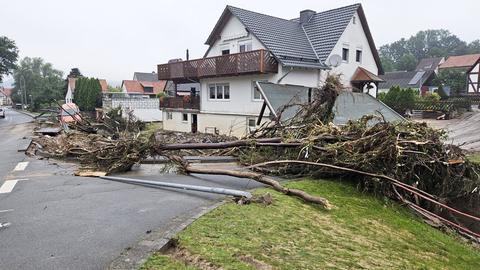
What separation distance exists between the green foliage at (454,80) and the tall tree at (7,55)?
200 ft

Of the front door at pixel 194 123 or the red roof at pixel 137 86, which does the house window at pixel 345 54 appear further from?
the red roof at pixel 137 86

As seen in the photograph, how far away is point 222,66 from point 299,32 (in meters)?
7.02

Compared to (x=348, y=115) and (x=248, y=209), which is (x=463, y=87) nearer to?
(x=348, y=115)

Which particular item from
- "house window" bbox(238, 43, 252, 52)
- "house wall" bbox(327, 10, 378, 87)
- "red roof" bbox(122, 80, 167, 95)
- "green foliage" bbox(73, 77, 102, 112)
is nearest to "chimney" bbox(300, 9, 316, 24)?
"house wall" bbox(327, 10, 378, 87)

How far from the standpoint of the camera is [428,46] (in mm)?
123125

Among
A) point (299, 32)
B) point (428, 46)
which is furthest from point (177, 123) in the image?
point (428, 46)

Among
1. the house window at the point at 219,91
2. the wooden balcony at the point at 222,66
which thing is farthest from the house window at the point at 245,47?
the house window at the point at 219,91

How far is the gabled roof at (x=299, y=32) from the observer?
74.5 ft

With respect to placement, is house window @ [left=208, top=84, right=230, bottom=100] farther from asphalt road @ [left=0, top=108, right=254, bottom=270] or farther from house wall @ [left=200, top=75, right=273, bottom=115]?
asphalt road @ [left=0, top=108, right=254, bottom=270]

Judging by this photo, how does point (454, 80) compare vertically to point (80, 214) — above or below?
above

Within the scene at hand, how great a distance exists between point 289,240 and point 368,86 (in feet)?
80.6

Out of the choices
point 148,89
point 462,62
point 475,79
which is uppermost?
point 462,62

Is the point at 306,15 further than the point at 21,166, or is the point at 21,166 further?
the point at 306,15

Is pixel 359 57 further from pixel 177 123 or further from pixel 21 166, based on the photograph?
pixel 21 166
